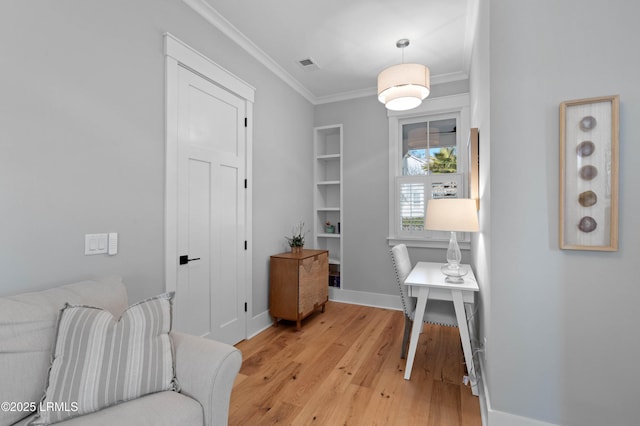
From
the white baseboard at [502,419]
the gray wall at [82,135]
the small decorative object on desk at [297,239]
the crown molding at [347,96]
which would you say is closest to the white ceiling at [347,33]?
the crown molding at [347,96]

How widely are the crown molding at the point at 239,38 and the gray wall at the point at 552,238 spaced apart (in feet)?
6.86

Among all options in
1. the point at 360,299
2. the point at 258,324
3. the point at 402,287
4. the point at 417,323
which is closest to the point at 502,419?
the point at 417,323

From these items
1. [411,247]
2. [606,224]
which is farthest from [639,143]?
[411,247]

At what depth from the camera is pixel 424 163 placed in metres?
3.86

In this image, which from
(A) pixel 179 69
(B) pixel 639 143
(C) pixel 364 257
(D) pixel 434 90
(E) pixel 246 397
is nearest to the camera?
(B) pixel 639 143

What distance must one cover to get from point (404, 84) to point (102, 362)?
260cm

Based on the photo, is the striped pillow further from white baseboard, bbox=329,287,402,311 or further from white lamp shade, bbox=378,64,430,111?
white baseboard, bbox=329,287,402,311

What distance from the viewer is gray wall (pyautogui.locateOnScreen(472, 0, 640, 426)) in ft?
4.83

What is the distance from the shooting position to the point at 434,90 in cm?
376

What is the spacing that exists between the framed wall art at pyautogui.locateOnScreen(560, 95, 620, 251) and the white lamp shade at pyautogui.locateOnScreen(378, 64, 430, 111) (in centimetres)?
118

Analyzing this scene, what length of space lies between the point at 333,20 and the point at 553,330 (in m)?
2.77

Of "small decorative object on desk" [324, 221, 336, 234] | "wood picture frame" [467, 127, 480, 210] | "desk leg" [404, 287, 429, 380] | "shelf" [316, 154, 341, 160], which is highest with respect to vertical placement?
"shelf" [316, 154, 341, 160]

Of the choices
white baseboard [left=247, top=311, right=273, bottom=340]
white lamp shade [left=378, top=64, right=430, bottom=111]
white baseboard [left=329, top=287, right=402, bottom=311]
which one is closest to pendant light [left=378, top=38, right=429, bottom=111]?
white lamp shade [left=378, top=64, right=430, bottom=111]

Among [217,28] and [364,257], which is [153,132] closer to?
[217,28]
